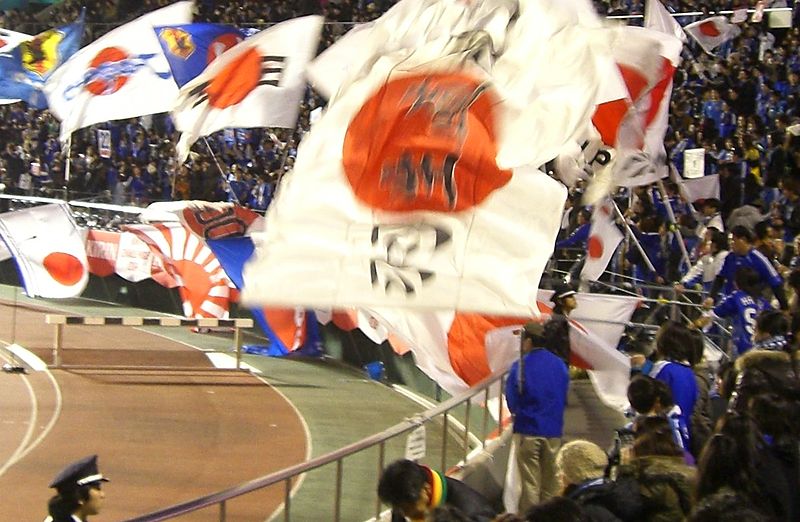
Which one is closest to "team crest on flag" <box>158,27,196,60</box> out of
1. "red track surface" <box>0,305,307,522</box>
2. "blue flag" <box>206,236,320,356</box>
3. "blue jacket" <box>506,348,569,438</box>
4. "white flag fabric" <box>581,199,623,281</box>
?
"blue flag" <box>206,236,320,356</box>

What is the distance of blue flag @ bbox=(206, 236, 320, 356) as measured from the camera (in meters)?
17.0

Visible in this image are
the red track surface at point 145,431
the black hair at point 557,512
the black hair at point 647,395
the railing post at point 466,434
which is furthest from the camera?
the red track surface at point 145,431

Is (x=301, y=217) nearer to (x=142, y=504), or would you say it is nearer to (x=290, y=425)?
(x=142, y=504)

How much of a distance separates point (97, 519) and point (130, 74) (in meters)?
9.21

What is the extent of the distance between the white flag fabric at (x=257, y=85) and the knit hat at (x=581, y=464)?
9330 mm

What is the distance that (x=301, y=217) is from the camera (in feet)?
17.6

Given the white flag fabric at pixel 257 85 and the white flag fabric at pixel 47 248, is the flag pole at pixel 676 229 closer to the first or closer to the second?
the white flag fabric at pixel 257 85

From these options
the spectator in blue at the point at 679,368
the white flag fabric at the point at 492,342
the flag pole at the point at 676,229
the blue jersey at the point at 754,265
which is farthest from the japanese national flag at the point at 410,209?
the flag pole at the point at 676,229

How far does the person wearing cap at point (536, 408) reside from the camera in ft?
25.0

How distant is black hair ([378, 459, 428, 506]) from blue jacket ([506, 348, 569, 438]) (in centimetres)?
307

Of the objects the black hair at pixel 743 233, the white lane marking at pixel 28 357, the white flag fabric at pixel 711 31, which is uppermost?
the white flag fabric at pixel 711 31

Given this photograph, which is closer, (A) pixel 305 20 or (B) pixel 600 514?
(B) pixel 600 514

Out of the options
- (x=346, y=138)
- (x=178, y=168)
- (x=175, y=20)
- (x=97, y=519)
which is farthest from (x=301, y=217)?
(x=178, y=168)

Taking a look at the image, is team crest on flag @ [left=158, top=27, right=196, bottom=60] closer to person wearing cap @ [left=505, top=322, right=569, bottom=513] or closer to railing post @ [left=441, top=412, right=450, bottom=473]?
railing post @ [left=441, top=412, right=450, bottom=473]
